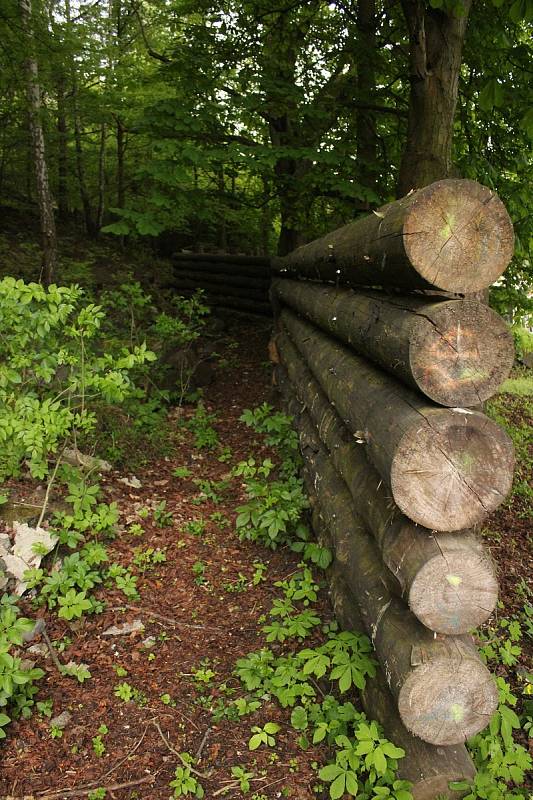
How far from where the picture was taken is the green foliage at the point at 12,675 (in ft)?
8.16

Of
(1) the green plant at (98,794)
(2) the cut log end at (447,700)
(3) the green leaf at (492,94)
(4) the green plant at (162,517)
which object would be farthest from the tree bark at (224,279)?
(1) the green plant at (98,794)

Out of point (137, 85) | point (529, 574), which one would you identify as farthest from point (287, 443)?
point (137, 85)

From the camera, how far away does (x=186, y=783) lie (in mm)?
2488

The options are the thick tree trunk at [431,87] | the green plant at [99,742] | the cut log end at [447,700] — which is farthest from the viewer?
the thick tree trunk at [431,87]

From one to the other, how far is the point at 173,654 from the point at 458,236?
2.92 meters

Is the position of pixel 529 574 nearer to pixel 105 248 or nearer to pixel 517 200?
pixel 517 200

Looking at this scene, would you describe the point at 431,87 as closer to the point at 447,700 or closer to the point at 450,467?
the point at 450,467

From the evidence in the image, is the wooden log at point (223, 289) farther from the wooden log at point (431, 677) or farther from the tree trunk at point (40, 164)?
the wooden log at point (431, 677)

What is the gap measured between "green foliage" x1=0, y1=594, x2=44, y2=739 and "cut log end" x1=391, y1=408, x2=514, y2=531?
200cm

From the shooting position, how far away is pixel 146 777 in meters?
2.57

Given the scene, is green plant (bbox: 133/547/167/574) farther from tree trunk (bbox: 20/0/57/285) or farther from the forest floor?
tree trunk (bbox: 20/0/57/285)

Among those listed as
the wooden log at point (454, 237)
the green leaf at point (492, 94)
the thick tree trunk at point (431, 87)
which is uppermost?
the thick tree trunk at point (431, 87)

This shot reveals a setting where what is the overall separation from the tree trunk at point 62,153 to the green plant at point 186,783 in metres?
10.7

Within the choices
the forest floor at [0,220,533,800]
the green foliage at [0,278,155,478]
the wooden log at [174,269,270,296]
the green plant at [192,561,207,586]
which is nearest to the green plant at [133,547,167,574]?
the forest floor at [0,220,533,800]
